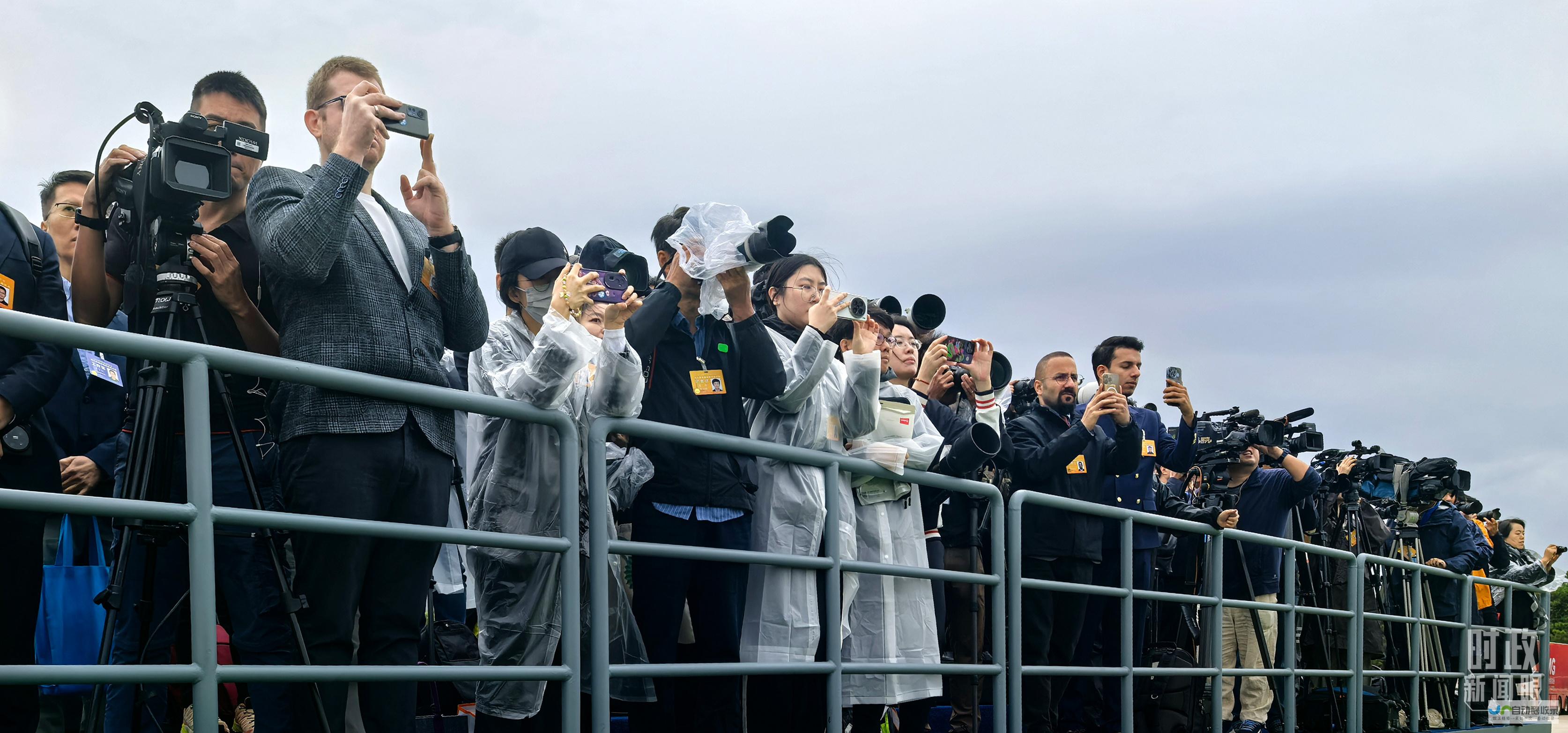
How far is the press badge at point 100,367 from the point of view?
3916 millimetres

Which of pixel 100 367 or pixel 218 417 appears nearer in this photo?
pixel 218 417

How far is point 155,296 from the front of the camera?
3.21m

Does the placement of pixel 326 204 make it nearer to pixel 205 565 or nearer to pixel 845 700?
pixel 205 565

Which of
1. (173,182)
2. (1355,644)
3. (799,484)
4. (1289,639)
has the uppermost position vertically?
(173,182)

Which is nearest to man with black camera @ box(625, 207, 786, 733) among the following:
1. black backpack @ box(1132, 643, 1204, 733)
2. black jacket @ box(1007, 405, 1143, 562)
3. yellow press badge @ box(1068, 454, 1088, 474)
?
black jacket @ box(1007, 405, 1143, 562)

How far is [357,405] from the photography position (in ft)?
10.7

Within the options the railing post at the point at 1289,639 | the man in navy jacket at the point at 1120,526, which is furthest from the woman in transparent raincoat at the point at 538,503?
the railing post at the point at 1289,639

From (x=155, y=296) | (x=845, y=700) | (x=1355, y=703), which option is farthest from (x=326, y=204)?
(x=1355, y=703)

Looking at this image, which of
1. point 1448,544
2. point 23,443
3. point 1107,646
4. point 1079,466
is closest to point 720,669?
point 23,443

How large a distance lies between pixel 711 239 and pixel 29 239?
1927 mm

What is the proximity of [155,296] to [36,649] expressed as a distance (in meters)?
1.05

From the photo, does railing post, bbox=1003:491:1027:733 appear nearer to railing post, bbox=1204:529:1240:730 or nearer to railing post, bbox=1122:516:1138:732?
railing post, bbox=1122:516:1138:732

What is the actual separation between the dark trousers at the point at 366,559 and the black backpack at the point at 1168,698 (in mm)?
4284

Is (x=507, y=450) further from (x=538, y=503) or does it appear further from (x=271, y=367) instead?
(x=271, y=367)
